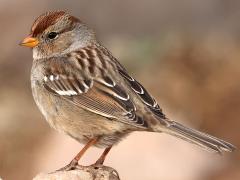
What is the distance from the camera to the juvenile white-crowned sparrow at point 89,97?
31.4ft

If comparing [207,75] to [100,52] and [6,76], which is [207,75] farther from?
[100,52]

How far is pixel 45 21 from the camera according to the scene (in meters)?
10.3

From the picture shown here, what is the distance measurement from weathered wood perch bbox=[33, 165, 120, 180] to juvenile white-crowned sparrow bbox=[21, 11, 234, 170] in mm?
190

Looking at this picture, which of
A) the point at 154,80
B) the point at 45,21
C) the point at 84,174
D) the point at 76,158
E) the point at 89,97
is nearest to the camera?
the point at 84,174

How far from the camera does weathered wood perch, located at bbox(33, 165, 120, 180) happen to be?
30.2 feet

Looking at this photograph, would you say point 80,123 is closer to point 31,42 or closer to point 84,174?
point 84,174

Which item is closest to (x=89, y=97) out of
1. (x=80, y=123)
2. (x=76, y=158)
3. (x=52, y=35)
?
(x=80, y=123)

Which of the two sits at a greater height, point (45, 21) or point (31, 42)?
point (45, 21)

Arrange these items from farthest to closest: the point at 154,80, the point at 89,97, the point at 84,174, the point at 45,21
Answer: the point at 154,80 → the point at 45,21 → the point at 89,97 → the point at 84,174

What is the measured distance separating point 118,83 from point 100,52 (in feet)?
2.22

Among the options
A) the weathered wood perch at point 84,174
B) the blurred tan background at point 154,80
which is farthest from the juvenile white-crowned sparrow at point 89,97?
the blurred tan background at point 154,80

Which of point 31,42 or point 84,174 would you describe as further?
point 31,42

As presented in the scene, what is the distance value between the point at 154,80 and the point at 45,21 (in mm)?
5650

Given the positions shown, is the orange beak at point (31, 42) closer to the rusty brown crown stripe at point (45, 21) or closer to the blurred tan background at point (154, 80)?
the rusty brown crown stripe at point (45, 21)
